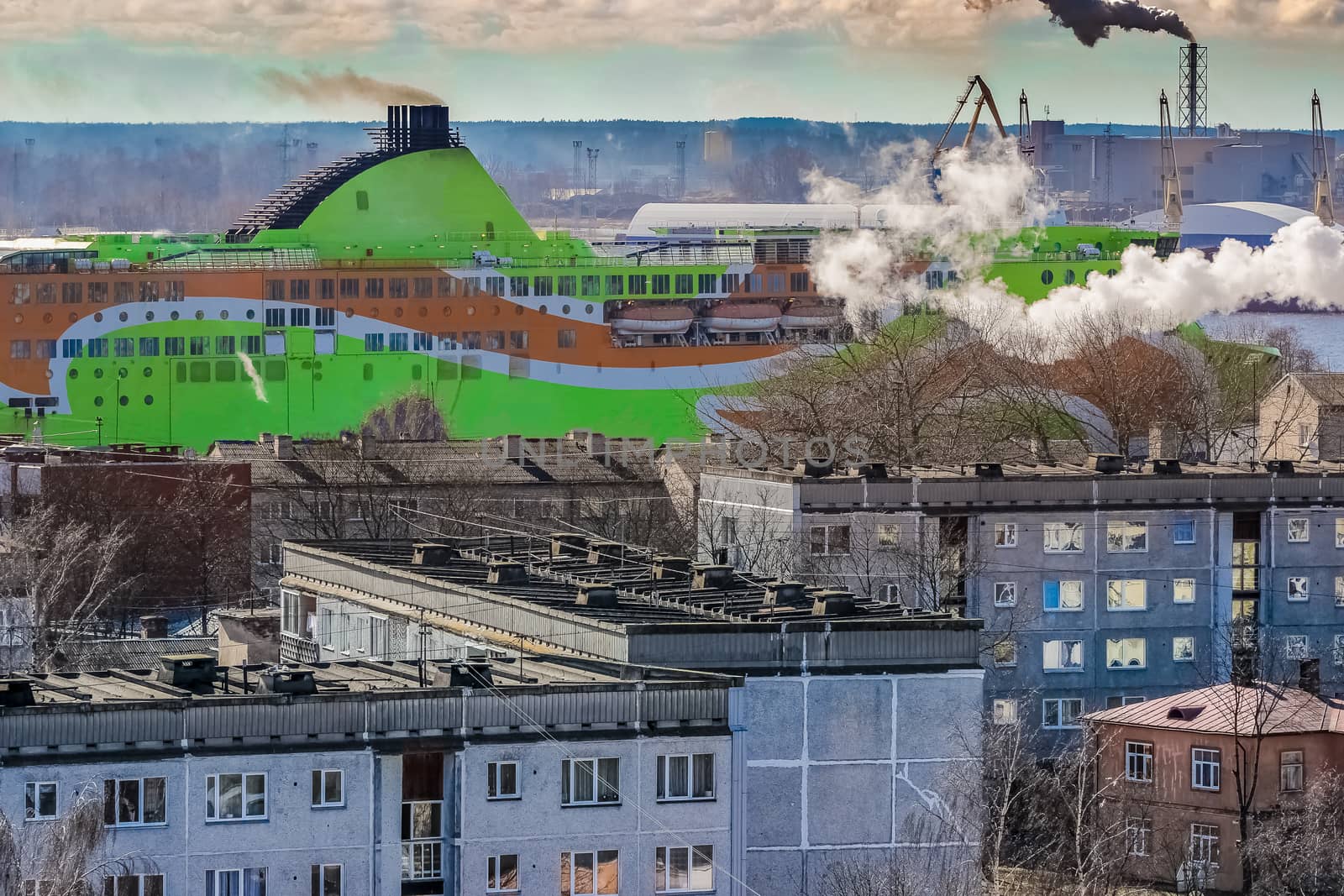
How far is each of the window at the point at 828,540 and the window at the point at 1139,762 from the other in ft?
19.5

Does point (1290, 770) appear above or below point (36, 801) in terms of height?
below

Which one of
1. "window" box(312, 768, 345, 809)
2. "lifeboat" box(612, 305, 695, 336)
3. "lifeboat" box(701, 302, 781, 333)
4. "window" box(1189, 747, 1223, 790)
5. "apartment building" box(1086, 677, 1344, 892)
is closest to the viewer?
"window" box(312, 768, 345, 809)

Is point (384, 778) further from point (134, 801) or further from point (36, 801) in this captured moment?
point (36, 801)

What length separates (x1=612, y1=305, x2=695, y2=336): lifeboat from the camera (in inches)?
2805

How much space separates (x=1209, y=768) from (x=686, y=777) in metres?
8.64

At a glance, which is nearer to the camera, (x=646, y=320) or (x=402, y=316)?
(x=402, y=316)

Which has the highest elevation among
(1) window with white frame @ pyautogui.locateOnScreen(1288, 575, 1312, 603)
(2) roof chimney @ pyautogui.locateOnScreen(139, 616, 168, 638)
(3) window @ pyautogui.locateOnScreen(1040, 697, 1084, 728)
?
(1) window with white frame @ pyautogui.locateOnScreen(1288, 575, 1312, 603)

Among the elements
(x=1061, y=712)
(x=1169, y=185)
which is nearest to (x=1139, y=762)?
(x=1061, y=712)

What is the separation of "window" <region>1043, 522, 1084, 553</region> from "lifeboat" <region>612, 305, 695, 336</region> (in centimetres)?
3712

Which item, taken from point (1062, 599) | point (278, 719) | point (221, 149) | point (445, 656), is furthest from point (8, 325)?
point (221, 149)

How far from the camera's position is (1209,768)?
94.4 ft

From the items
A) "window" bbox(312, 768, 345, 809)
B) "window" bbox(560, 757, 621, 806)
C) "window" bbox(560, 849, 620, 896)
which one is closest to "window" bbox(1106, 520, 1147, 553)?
"window" bbox(560, 757, 621, 806)

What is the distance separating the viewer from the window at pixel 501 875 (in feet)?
68.0

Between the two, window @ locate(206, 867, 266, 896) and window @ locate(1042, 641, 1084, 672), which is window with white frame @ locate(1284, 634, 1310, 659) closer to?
window @ locate(1042, 641, 1084, 672)
